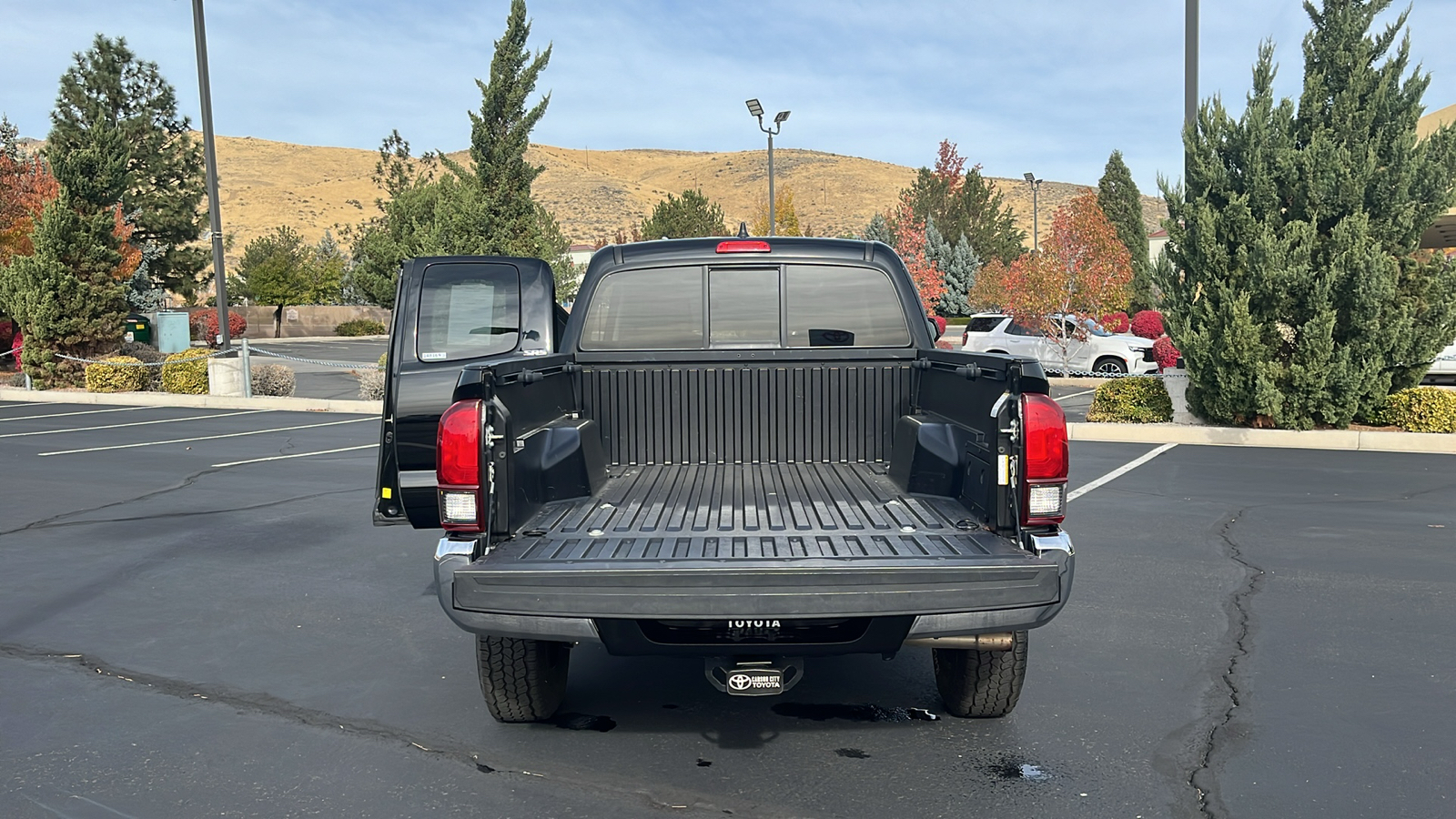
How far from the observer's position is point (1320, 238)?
1384 centimetres

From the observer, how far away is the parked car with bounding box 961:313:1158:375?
2322 cm

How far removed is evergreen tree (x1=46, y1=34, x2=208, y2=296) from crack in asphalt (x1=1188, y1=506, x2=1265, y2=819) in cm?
4185

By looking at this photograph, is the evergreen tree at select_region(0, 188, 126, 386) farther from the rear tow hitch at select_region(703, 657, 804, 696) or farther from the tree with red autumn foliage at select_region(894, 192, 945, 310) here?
the rear tow hitch at select_region(703, 657, 804, 696)

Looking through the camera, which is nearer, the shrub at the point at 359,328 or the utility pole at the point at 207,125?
the utility pole at the point at 207,125

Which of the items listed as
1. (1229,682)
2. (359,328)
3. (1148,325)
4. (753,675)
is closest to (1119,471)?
(1229,682)

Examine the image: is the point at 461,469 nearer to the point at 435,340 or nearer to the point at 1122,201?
the point at 435,340

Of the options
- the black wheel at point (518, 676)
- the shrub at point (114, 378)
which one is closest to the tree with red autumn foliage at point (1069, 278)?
the shrub at point (114, 378)

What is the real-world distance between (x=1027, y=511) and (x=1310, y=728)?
5.40ft

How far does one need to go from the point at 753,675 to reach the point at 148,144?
46469 millimetres

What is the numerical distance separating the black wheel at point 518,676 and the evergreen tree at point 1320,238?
37.1 ft

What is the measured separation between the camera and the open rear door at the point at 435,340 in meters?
7.41

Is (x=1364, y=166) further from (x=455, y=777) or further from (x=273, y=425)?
(x=273, y=425)

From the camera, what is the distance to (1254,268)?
45.0 feet

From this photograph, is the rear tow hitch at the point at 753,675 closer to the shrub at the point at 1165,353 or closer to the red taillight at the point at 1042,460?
the red taillight at the point at 1042,460
